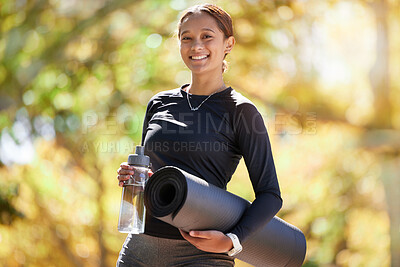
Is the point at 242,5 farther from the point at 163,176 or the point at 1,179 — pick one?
the point at 163,176

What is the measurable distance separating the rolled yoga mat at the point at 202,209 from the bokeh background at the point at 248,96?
410 centimetres

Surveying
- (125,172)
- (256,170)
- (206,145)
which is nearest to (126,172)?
(125,172)

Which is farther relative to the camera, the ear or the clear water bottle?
the ear

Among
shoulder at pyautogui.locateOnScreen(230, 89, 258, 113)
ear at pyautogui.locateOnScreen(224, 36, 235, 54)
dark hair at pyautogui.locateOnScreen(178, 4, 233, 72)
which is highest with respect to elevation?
dark hair at pyautogui.locateOnScreen(178, 4, 233, 72)

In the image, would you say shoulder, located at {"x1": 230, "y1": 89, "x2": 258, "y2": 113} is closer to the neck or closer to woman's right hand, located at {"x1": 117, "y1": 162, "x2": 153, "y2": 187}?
the neck

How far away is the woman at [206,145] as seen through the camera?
1.34 meters

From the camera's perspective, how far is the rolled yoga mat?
126 centimetres

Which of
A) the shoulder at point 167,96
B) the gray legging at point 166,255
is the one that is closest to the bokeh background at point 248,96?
the shoulder at point 167,96

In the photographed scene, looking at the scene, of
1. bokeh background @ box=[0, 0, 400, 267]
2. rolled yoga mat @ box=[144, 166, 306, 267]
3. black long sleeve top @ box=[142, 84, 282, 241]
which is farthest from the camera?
bokeh background @ box=[0, 0, 400, 267]

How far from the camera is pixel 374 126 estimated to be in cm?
584

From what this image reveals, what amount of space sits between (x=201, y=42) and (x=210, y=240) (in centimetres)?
55

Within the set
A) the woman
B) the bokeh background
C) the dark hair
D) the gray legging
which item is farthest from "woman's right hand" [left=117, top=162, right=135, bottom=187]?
the bokeh background

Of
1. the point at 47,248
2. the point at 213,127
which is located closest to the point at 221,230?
the point at 213,127

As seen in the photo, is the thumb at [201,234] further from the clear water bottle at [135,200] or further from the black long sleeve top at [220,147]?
the clear water bottle at [135,200]
